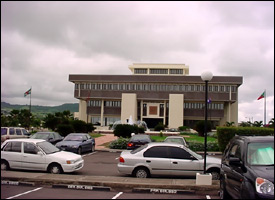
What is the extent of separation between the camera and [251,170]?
6852 millimetres

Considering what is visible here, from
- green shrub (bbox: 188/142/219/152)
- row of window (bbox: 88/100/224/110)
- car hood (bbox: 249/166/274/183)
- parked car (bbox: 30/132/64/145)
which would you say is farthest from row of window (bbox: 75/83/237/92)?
car hood (bbox: 249/166/274/183)

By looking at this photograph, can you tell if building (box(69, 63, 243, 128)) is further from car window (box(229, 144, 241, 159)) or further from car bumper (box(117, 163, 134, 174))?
car window (box(229, 144, 241, 159))

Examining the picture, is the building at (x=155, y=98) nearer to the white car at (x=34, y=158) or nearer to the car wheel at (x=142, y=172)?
the white car at (x=34, y=158)

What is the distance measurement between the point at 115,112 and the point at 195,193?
6695 cm

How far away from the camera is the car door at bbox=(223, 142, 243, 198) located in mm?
7228

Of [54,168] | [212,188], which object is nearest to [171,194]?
[212,188]

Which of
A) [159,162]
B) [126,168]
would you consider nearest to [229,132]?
[159,162]

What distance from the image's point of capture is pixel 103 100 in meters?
76.6

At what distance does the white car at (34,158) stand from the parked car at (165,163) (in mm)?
2376

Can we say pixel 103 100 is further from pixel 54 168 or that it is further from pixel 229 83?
pixel 54 168

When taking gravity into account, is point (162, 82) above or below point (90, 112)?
above

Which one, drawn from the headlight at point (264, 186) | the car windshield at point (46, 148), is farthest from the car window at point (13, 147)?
the headlight at point (264, 186)

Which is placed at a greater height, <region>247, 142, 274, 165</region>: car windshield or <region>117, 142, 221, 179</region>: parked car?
<region>247, 142, 274, 165</region>: car windshield

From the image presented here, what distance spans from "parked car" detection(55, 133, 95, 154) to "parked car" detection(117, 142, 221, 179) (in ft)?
28.2
